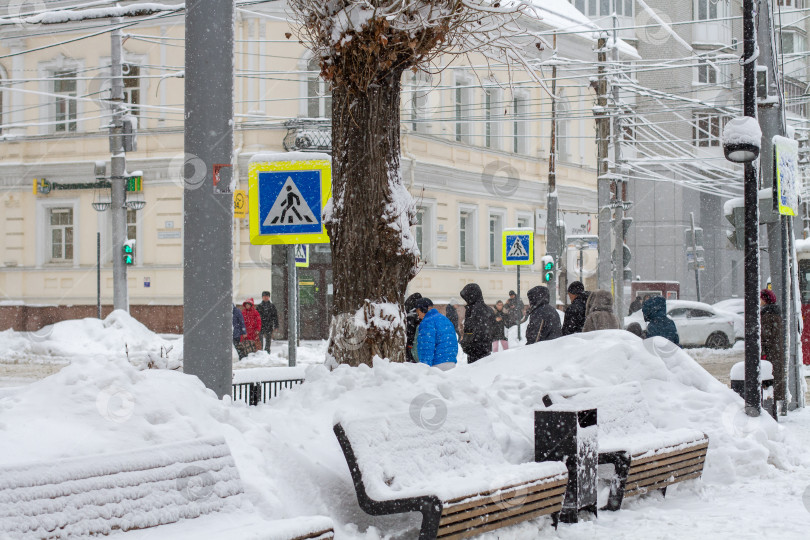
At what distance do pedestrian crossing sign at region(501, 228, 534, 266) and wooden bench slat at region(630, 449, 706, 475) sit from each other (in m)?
14.5

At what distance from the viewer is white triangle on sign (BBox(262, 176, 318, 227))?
31.3 feet

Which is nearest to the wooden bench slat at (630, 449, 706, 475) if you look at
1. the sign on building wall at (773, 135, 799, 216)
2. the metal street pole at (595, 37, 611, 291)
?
the sign on building wall at (773, 135, 799, 216)

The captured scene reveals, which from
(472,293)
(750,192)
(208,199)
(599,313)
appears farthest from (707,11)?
(208,199)

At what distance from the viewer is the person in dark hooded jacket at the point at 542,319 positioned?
12.3m

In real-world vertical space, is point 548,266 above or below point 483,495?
above

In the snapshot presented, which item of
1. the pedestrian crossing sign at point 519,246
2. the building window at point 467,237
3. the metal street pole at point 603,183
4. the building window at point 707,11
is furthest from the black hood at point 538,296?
the building window at point 707,11

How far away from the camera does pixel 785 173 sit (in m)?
13.9

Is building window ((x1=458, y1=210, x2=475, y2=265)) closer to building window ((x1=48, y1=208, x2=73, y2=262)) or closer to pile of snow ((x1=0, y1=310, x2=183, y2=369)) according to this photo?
pile of snow ((x1=0, y1=310, x2=183, y2=369))

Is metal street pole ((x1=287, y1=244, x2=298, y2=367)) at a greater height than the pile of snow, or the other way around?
metal street pole ((x1=287, y1=244, x2=298, y2=367))

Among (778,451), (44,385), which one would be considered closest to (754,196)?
(778,451)

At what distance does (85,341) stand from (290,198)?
58.6ft

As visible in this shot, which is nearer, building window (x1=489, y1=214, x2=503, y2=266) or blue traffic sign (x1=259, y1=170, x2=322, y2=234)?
blue traffic sign (x1=259, y1=170, x2=322, y2=234)

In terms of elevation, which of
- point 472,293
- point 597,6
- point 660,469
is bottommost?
point 660,469

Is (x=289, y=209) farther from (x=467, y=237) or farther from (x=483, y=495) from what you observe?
(x=467, y=237)
